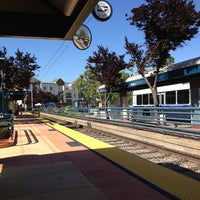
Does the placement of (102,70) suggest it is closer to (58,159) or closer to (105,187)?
(58,159)

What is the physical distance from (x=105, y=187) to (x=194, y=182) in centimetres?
175

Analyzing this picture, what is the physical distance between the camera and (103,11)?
29.7 feet

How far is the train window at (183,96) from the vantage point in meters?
22.2

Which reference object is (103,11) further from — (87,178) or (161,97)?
(161,97)

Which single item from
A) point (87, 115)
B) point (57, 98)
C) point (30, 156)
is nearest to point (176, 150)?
point (30, 156)

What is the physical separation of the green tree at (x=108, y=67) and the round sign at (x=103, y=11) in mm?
21736

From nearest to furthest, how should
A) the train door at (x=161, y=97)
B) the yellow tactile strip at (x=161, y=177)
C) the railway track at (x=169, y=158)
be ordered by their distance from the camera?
1. the yellow tactile strip at (x=161, y=177)
2. the railway track at (x=169, y=158)
3. the train door at (x=161, y=97)

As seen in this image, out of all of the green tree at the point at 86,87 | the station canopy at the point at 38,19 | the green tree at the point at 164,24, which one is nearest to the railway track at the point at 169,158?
the station canopy at the point at 38,19

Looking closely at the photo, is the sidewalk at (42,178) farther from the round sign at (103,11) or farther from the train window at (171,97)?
the train window at (171,97)

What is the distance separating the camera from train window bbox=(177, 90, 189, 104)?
72.7 feet

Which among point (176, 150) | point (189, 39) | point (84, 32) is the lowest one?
point (176, 150)

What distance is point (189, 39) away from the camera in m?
20.2

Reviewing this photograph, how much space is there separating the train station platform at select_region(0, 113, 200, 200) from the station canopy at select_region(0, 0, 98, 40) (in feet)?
9.04

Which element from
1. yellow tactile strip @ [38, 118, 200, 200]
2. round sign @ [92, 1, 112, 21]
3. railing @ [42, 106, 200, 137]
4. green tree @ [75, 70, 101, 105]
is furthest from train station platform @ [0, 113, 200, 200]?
green tree @ [75, 70, 101, 105]
